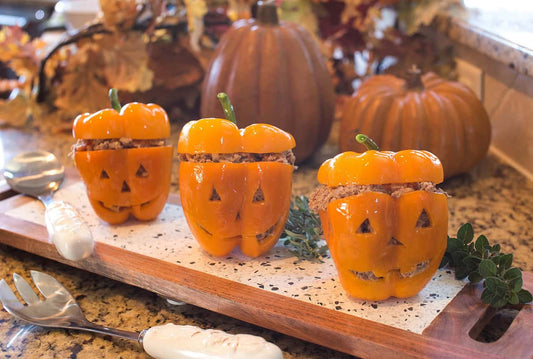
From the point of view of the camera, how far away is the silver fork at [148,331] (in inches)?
25.1

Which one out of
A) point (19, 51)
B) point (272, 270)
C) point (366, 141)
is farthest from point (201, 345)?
point (19, 51)

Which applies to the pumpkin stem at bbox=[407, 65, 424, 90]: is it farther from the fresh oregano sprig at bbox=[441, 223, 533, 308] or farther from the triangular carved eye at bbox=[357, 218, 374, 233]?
the triangular carved eye at bbox=[357, 218, 374, 233]

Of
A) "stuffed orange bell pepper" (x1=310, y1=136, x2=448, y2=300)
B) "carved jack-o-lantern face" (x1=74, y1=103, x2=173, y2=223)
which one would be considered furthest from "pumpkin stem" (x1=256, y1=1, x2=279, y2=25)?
"stuffed orange bell pepper" (x1=310, y1=136, x2=448, y2=300)

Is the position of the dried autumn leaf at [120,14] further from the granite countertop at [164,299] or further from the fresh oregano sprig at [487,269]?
the fresh oregano sprig at [487,269]

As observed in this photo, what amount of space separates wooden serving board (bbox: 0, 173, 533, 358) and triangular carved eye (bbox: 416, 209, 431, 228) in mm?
94

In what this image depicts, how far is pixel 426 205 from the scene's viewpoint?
0.72m

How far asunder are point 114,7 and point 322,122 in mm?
595

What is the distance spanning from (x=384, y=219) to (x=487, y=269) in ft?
0.48

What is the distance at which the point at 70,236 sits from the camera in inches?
33.5

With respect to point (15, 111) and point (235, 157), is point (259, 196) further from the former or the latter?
point (15, 111)

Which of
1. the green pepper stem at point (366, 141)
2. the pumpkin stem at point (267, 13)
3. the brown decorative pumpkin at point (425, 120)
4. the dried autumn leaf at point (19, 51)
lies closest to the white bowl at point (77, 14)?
the dried autumn leaf at point (19, 51)

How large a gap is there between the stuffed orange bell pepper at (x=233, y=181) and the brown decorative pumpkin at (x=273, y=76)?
0.44 meters

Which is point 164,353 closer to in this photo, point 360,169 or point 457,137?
point 360,169

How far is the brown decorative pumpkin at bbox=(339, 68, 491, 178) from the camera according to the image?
1250mm
